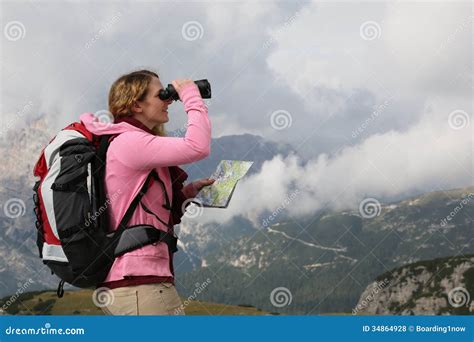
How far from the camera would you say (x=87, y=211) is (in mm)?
5707

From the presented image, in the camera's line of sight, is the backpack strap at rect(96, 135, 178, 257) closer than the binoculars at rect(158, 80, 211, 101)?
Yes

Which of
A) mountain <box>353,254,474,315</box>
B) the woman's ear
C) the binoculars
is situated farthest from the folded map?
mountain <box>353,254,474,315</box>

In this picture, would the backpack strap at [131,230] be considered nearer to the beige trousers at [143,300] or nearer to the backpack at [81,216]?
the backpack at [81,216]

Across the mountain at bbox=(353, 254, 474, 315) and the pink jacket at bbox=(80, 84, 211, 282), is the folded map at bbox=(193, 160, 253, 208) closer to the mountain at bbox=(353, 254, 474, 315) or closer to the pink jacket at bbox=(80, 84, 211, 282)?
the pink jacket at bbox=(80, 84, 211, 282)

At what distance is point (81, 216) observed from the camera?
18.7ft

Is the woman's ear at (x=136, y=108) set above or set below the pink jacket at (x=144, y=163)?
above

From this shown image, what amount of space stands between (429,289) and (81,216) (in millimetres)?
177425

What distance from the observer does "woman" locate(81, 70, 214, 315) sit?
226 inches

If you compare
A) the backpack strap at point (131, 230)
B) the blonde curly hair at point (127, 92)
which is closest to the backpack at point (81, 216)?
the backpack strap at point (131, 230)

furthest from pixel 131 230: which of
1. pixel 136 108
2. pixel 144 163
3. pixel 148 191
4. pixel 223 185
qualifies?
pixel 223 185

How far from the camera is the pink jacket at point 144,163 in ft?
18.8

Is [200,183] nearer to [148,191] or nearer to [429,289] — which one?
[148,191]

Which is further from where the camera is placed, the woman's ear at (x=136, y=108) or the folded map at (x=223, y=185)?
the folded map at (x=223, y=185)

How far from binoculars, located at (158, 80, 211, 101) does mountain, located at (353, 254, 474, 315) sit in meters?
165
